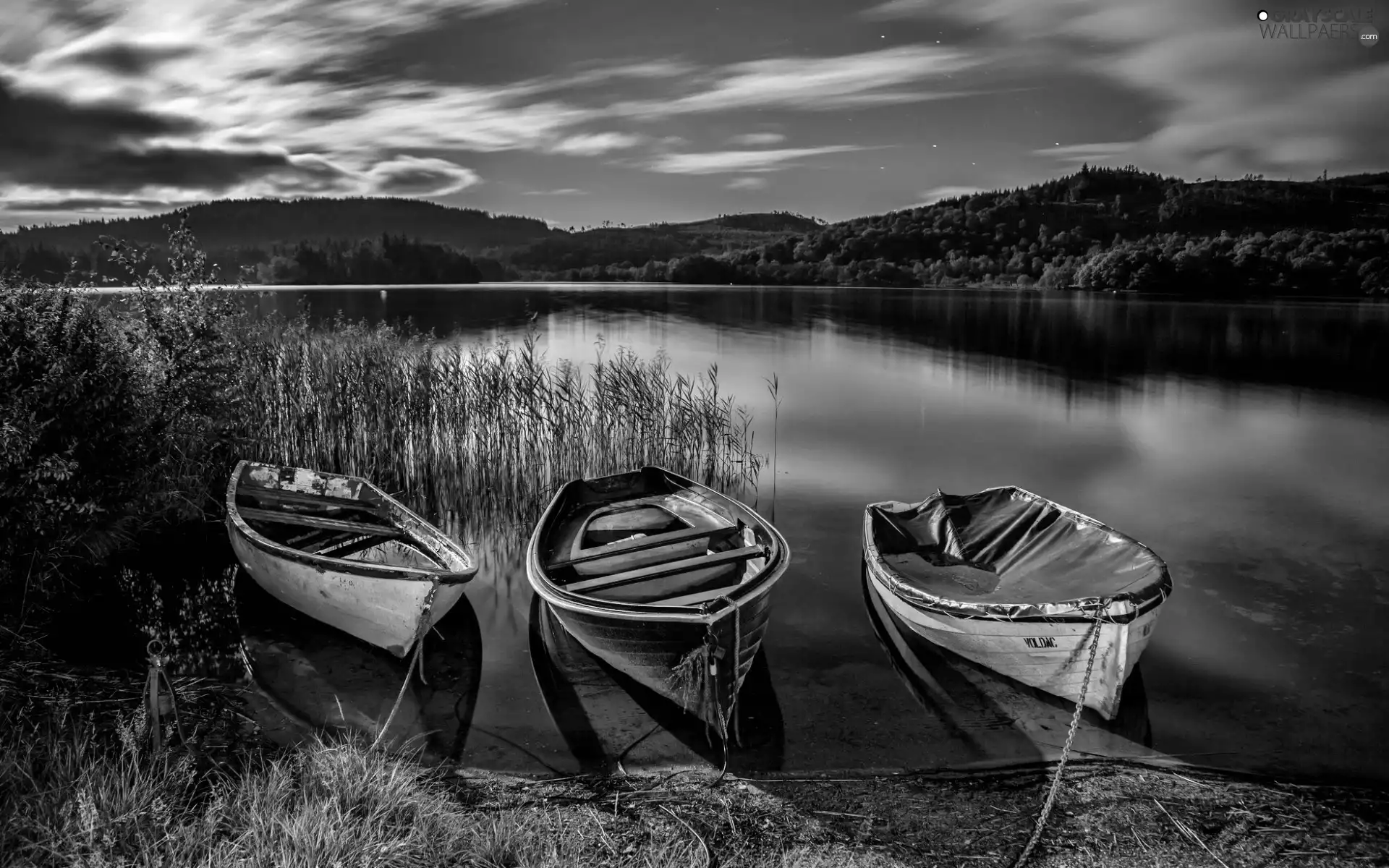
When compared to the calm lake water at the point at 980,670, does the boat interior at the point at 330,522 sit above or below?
above

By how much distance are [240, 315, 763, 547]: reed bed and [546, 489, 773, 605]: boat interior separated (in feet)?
11.9

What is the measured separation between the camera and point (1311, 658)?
29.9ft

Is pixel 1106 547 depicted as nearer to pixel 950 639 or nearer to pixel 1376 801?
pixel 950 639

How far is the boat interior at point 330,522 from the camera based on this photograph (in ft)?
34.8

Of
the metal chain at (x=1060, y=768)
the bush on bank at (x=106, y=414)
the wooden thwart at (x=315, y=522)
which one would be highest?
the bush on bank at (x=106, y=414)

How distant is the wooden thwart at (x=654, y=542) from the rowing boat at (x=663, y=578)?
20 millimetres

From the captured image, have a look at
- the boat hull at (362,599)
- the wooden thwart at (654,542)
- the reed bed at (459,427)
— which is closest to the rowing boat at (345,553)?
the boat hull at (362,599)

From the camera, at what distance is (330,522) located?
1108 cm

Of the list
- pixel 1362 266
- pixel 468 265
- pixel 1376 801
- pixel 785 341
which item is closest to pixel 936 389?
pixel 785 341

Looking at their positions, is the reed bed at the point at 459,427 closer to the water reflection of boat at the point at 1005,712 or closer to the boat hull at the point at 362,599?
the boat hull at the point at 362,599

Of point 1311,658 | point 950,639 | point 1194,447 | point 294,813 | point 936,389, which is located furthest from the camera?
point 936,389

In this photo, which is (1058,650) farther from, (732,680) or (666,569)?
(666,569)

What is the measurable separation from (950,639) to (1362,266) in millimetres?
96350

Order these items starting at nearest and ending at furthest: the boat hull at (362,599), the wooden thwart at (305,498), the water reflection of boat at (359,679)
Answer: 1. the water reflection of boat at (359,679)
2. the boat hull at (362,599)
3. the wooden thwart at (305,498)
